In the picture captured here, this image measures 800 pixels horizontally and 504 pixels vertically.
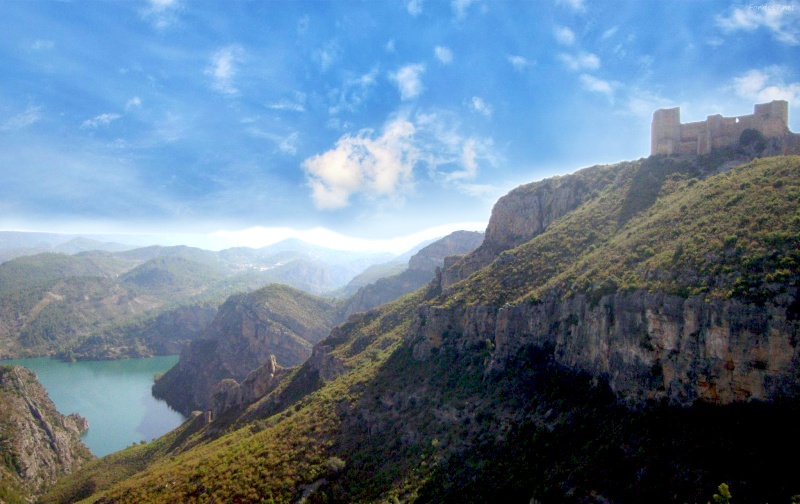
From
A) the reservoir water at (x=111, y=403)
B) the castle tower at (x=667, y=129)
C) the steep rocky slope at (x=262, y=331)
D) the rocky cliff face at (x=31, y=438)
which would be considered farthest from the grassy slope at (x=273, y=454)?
the steep rocky slope at (x=262, y=331)

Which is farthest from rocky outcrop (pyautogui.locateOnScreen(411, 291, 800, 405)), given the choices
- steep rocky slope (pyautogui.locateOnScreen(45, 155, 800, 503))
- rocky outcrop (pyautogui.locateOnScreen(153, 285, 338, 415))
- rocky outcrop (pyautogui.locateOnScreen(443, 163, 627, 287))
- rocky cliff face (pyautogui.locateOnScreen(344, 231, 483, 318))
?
rocky cliff face (pyautogui.locateOnScreen(344, 231, 483, 318))

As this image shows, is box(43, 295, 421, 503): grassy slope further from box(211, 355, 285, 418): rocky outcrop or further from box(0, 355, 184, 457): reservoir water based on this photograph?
box(0, 355, 184, 457): reservoir water

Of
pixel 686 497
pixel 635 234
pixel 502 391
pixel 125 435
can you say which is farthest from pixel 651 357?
pixel 125 435

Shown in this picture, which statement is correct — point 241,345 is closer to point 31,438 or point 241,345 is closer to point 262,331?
point 262,331

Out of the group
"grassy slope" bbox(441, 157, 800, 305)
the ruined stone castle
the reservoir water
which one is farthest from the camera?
the reservoir water

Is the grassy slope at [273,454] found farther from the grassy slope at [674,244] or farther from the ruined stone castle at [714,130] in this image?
the ruined stone castle at [714,130]

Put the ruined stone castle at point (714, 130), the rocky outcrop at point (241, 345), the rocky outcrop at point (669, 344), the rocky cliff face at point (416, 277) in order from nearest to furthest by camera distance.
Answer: the rocky outcrop at point (669, 344), the ruined stone castle at point (714, 130), the rocky outcrop at point (241, 345), the rocky cliff face at point (416, 277)
